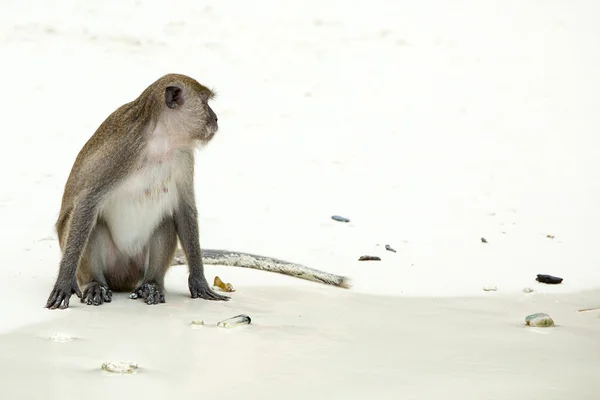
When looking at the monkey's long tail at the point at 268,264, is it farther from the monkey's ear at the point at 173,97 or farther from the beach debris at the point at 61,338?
the beach debris at the point at 61,338

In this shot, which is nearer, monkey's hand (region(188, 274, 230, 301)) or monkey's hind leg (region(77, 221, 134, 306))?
monkey's hind leg (region(77, 221, 134, 306))

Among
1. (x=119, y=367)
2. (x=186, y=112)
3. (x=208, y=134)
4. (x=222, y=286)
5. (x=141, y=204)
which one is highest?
(x=186, y=112)

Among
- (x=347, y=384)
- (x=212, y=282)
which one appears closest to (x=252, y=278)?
(x=212, y=282)

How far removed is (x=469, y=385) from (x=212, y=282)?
3044 millimetres

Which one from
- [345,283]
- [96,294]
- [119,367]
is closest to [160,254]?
[96,294]

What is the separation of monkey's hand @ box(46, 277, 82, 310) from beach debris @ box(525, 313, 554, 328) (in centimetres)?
281

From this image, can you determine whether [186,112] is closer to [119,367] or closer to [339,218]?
[119,367]

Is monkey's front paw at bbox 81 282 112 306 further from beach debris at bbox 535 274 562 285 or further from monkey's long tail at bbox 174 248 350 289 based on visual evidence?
beach debris at bbox 535 274 562 285

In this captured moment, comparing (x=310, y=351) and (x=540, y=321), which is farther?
(x=540, y=321)

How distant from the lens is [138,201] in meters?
7.23

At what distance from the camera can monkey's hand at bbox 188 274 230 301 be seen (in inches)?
297

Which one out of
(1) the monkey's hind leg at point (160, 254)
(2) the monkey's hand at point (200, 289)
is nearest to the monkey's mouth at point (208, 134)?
(1) the monkey's hind leg at point (160, 254)

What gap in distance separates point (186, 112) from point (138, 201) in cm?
65

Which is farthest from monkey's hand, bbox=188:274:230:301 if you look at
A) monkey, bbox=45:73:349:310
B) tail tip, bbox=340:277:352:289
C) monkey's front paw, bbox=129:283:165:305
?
tail tip, bbox=340:277:352:289
